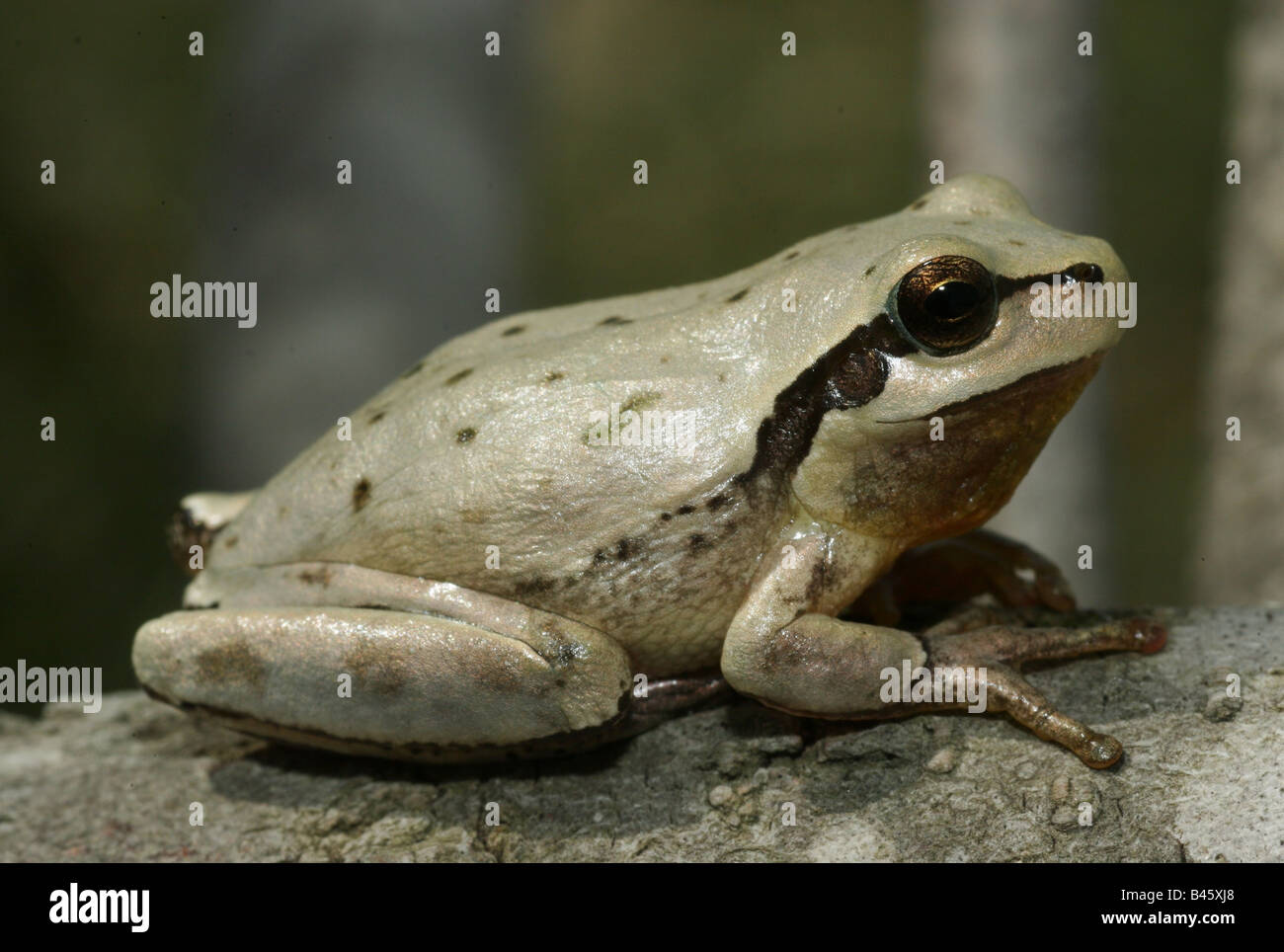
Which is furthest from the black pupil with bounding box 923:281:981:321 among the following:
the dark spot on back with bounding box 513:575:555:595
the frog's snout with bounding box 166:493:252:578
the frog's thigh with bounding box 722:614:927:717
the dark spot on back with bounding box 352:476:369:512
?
the frog's snout with bounding box 166:493:252:578

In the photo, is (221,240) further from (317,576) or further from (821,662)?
(821,662)

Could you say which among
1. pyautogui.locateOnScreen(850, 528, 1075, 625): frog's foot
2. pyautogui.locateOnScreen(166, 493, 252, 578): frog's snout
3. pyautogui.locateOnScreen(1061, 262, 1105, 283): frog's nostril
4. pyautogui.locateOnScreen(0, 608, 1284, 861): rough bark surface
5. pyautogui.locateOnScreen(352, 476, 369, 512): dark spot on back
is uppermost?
pyautogui.locateOnScreen(1061, 262, 1105, 283): frog's nostril

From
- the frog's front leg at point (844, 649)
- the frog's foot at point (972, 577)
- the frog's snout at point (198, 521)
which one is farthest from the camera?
the frog's snout at point (198, 521)

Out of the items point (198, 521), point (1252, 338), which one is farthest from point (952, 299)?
point (1252, 338)

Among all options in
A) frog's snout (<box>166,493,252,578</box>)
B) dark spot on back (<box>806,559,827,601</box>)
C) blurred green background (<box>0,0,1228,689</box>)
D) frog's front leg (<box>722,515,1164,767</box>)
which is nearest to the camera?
frog's front leg (<box>722,515,1164,767</box>)

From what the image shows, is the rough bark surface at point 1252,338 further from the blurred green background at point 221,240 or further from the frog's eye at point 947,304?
the frog's eye at point 947,304

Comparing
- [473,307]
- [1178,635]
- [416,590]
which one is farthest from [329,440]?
[473,307]

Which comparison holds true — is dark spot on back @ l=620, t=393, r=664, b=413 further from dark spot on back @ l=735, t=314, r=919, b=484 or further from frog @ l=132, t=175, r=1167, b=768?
dark spot on back @ l=735, t=314, r=919, b=484

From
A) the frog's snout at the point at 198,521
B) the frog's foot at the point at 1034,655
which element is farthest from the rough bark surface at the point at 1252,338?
the frog's snout at the point at 198,521
